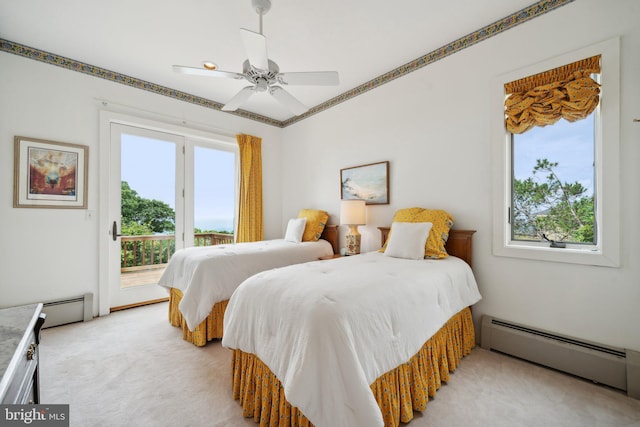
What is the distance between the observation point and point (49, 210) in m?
2.83

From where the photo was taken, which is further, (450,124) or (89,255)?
(89,255)

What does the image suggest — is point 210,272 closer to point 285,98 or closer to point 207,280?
point 207,280

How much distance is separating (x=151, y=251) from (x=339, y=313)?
10.9ft

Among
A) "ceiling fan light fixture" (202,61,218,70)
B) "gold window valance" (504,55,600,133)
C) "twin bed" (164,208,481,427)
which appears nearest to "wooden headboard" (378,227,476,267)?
"twin bed" (164,208,481,427)

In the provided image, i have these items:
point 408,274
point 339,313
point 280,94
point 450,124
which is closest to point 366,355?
point 339,313

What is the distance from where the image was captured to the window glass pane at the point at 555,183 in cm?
208

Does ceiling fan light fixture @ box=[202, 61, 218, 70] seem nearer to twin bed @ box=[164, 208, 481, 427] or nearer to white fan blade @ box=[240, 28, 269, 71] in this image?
white fan blade @ box=[240, 28, 269, 71]

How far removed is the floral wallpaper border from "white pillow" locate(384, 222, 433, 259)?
1.77 m

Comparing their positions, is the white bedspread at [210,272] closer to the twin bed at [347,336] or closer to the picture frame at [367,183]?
the twin bed at [347,336]

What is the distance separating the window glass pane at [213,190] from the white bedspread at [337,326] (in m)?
2.68

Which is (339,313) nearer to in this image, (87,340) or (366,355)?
(366,355)

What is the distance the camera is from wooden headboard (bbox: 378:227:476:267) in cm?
248

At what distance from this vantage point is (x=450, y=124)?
268 centimetres

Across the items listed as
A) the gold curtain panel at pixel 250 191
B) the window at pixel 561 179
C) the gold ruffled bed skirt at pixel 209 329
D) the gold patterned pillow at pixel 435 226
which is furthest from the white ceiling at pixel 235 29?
the gold ruffled bed skirt at pixel 209 329
